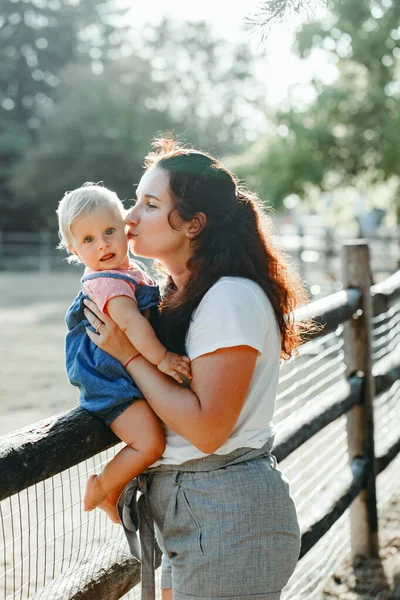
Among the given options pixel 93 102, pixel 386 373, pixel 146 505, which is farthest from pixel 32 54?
pixel 146 505

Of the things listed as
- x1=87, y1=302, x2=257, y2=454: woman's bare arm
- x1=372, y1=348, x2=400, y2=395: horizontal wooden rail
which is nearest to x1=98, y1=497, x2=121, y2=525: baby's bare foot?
x1=87, y1=302, x2=257, y2=454: woman's bare arm

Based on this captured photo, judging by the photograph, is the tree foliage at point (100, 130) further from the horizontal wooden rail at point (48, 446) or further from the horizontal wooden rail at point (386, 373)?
the horizontal wooden rail at point (48, 446)

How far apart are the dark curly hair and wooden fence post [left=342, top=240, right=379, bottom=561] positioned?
187 cm

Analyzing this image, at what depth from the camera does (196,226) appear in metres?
1.95

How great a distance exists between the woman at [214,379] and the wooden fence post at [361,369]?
72.8 inches

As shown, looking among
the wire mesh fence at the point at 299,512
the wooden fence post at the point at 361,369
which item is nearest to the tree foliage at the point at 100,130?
the wire mesh fence at the point at 299,512

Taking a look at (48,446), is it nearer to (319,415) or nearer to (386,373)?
(319,415)

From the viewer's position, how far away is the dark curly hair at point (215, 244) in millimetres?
1894

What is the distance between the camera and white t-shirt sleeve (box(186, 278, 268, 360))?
177 cm

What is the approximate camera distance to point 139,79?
1268 inches

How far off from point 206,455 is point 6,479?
0.47m

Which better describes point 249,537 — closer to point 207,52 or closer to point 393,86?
point 393,86

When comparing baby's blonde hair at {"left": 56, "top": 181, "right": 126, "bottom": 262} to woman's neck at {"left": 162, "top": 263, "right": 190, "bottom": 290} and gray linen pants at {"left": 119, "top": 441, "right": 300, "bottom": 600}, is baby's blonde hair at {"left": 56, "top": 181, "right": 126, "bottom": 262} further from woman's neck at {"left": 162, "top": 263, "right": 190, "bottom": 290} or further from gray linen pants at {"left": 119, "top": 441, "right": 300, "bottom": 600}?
gray linen pants at {"left": 119, "top": 441, "right": 300, "bottom": 600}

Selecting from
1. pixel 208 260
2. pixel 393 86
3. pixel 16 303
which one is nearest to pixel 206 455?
pixel 208 260
